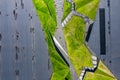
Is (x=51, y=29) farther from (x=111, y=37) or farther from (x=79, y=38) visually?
(x=111, y=37)

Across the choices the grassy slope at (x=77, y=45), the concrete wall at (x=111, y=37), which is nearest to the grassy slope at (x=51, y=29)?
the grassy slope at (x=77, y=45)

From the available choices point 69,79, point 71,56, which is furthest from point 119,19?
point 69,79

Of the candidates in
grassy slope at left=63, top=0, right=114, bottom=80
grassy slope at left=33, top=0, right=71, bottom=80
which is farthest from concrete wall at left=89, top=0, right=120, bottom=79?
grassy slope at left=33, top=0, right=71, bottom=80

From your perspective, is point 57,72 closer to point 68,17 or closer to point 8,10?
point 68,17

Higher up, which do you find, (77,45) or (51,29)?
(51,29)

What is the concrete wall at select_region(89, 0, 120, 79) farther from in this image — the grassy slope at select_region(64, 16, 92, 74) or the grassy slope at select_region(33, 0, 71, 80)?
the grassy slope at select_region(33, 0, 71, 80)

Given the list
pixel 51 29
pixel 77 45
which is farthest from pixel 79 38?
pixel 51 29
